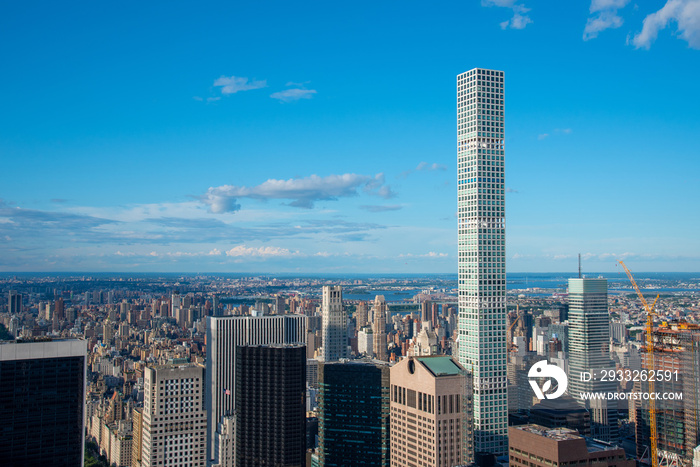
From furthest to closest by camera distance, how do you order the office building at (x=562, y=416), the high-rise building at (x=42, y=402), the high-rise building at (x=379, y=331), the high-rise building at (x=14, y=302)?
the high-rise building at (x=14, y=302)
the high-rise building at (x=379, y=331)
the office building at (x=562, y=416)
the high-rise building at (x=42, y=402)

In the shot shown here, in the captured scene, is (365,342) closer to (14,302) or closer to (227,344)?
(227,344)

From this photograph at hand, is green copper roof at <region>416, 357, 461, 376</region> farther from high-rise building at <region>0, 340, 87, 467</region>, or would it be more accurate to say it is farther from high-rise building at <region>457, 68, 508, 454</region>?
high-rise building at <region>0, 340, 87, 467</region>

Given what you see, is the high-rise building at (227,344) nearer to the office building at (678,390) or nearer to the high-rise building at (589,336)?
the high-rise building at (589,336)

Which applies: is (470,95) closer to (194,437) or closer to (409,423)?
(409,423)

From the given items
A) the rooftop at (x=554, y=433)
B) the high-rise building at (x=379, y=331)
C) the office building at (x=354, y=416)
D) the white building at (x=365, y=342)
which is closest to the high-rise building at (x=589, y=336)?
the high-rise building at (x=379, y=331)

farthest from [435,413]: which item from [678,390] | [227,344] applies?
[227,344]

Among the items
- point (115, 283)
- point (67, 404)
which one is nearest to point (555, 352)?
point (67, 404)
